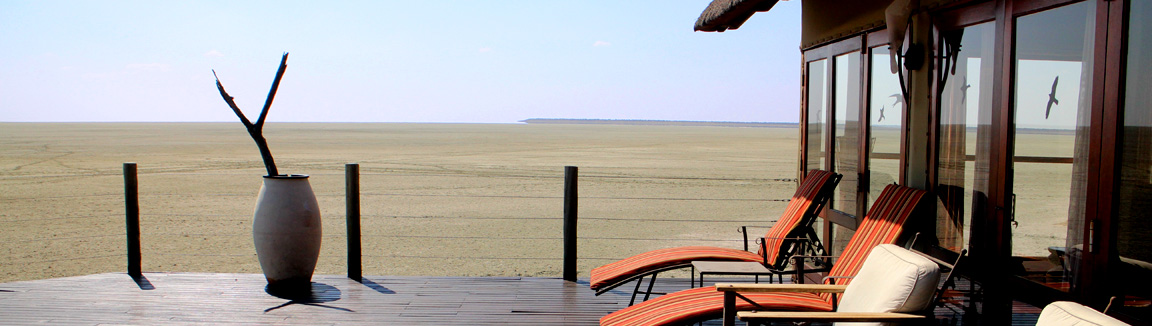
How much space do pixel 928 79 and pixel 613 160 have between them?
20.7 m

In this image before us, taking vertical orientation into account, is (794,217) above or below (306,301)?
above

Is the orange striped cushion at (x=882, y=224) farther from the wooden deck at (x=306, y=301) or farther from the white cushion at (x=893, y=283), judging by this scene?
the wooden deck at (x=306, y=301)

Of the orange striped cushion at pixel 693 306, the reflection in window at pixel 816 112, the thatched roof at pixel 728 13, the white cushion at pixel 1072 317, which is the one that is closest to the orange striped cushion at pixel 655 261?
the orange striped cushion at pixel 693 306

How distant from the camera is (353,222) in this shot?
4945 millimetres

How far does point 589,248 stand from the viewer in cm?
871

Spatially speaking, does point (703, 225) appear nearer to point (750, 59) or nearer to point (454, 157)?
point (750, 59)

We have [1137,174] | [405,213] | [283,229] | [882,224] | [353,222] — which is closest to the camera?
[1137,174]

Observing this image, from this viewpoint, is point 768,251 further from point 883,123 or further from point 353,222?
point 353,222

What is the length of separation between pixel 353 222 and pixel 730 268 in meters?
2.45

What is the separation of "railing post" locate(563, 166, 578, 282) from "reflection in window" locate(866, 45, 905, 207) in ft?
5.79

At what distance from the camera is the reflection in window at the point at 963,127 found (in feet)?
10.5

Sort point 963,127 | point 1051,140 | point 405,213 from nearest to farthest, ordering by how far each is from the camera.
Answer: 1. point 1051,140
2. point 963,127
3. point 405,213

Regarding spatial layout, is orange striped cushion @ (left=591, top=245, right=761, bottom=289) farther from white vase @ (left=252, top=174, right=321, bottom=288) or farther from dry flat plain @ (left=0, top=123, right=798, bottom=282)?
white vase @ (left=252, top=174, right=321, bottom=288)

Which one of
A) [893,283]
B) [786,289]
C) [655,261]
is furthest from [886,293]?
[655,261]
